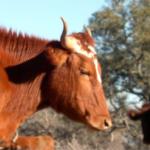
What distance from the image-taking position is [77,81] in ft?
27.6

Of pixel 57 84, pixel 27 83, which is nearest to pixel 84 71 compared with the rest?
pixel 57 84

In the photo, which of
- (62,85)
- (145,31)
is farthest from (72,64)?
(145,31)

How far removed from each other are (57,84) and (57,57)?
0.35m

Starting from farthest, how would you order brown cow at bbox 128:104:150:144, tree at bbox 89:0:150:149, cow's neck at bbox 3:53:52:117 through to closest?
tree at bbox 89:0:150:149
brown cow at bbox 128:104:150:144
cow's neck at bbox 3:53:52:117

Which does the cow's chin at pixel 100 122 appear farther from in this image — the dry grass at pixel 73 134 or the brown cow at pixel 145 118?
the dry grass at pixel 73 134

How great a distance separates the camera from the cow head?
8.38 m

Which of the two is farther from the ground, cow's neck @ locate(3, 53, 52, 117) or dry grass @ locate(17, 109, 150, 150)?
cow's neck @ locate(3, 53, 52, 117)

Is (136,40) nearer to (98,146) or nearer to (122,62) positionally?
(122,62)

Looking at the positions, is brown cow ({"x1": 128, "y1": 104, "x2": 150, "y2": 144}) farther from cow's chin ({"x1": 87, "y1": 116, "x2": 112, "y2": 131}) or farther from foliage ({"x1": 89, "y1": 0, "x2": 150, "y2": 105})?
foliage ({"x1": 89, "y1": 0, "x2": 150, "y2": 105})

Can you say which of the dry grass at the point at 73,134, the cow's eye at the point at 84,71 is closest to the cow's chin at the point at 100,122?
the cow's eye at the point at 84,71

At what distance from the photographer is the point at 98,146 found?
3516 cm

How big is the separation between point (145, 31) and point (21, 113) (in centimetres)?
3416

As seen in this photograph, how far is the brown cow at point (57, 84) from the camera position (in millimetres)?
8375

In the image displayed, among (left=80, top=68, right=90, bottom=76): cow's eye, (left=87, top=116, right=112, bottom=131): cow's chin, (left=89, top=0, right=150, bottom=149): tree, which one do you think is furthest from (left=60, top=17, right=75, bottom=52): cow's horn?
(left=89, top=0, right=150, bottom=149): tree
